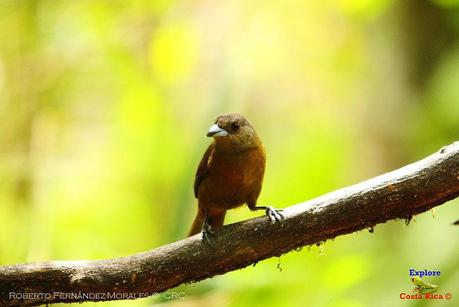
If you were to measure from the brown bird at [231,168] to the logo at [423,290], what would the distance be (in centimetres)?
87

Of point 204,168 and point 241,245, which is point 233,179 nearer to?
→ point 204,168

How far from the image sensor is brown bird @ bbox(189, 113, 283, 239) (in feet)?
10.7

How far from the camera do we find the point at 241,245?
2.70 m

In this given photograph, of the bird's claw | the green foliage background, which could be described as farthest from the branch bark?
the green foliage background

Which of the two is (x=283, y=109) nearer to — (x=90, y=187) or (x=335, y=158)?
(x=335, y=158)

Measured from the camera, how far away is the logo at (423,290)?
3.12 meters

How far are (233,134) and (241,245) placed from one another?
0.79 meters

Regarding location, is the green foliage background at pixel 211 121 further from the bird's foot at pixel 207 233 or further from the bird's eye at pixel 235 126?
the bird's eye at pixel 235 126

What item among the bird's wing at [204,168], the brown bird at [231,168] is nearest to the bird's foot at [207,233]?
the brown bird at [231,168]

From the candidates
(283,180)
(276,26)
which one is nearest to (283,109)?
(276,26)

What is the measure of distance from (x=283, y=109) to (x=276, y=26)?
1.30 meters

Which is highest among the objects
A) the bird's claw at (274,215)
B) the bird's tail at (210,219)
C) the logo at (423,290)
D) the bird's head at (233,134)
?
the bird's head at (233,134)

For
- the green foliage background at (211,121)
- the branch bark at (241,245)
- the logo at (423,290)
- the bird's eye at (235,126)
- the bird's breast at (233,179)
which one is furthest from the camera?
the green foliage background at (211,121)

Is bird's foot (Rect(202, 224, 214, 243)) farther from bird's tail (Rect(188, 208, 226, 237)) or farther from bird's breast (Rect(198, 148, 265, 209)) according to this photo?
bird's tail (Rect(188, 208, 226, 237))
